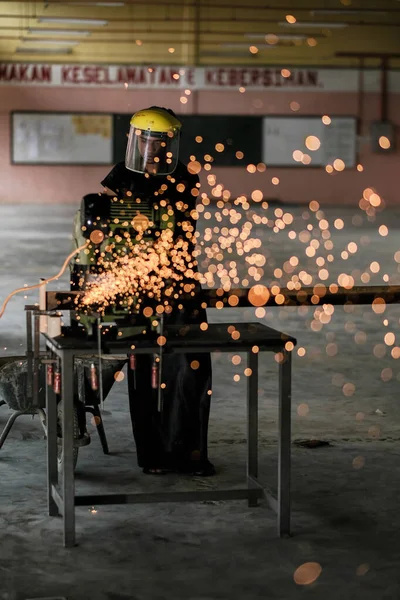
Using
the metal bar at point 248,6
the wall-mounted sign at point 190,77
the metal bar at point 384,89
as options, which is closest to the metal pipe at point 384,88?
the metal bar at point 384,89

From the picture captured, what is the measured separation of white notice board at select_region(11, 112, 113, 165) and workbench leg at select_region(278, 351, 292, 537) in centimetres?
2103

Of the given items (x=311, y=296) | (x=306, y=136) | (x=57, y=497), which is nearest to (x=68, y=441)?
(x=57, y=497)

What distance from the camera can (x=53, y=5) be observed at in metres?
21.5

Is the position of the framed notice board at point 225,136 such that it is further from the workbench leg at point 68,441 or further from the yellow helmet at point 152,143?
the workbench leg at point 68,441

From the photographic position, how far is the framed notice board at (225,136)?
952 inches

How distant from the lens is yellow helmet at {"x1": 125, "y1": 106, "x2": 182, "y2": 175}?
4305 mm

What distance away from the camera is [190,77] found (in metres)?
24.2

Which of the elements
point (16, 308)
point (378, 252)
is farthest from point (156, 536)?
point (378, 252)

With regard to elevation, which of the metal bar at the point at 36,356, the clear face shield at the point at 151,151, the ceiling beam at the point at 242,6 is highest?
the ceiling beam at the point at 242,6

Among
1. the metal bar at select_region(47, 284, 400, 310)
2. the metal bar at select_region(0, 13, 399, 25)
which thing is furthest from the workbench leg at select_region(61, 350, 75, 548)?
the metal bar at select_region(0, 13, 399, 25)

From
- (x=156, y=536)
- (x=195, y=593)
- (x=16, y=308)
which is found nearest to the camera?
(x=195, y=593)

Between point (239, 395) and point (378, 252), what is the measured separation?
8762 mm

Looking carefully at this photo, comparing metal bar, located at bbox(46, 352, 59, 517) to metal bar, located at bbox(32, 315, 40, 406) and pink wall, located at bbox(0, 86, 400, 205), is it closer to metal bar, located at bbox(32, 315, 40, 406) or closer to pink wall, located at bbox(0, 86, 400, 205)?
metal bar, located at bbox(32, 315, 40, 406)

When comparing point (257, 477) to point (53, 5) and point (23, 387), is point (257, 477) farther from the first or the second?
point (53, 5)
